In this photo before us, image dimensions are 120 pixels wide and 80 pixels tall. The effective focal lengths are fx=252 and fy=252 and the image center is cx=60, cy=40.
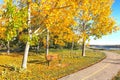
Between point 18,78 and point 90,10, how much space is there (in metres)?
19.9

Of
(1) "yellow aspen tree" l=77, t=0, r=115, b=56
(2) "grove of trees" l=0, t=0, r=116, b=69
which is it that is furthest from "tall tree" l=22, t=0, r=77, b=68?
(1) "yellow aspen tree" l=77, t=0, r=115, b=56

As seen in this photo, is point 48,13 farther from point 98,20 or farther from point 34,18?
point 98,20

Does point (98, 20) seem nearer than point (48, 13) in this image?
No

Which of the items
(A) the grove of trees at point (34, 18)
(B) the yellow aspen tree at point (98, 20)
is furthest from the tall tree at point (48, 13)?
(B) the yellow aspen tree at point (98, 20)

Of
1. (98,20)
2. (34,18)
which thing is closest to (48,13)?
(34,18)

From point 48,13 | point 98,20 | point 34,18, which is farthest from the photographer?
point 98,20

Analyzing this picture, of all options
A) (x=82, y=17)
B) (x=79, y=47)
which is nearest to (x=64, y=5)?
(x=82, y=17)

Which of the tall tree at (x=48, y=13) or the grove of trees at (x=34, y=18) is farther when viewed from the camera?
the tall tree at (x=48, y=13)

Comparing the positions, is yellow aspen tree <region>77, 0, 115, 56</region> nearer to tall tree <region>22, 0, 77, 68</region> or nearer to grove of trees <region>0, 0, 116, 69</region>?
grove of trees <region>0, 0, 116, 69</region>

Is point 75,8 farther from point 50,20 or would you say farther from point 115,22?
point 115,22

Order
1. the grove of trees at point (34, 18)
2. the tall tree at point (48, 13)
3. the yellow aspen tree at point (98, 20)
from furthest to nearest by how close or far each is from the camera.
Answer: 1. the yellow aspen tree at point (98, 20)
2. the tall tree at point (48, 13)
3. the grove of trees at point (34, 18)

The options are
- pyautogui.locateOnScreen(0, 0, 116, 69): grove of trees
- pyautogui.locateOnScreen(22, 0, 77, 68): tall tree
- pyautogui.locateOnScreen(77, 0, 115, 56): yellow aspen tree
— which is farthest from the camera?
pyautogui.locateOnScreen(77, 0, 115, 56): yellow aspen tree

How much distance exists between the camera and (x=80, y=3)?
24.2 m

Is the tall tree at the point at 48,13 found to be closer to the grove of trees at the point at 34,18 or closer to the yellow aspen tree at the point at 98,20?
the grove of trees at the point at 34,18
